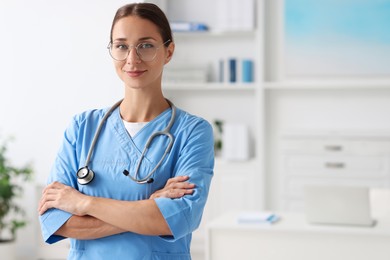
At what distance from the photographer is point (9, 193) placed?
4.70m

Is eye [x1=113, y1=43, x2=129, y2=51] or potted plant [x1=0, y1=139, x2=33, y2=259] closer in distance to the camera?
eye [x1=113, y1=43, x2=129, y2=51]

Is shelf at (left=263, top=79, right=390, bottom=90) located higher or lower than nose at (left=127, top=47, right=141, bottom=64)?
lower

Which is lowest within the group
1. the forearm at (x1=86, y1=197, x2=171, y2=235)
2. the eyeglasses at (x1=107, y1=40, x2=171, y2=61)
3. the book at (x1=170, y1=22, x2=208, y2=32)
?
the forearm at (x1=86, y1=197, x2=171, y2=235)

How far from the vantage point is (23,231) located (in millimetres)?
5199

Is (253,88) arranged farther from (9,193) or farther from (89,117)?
(89,117)

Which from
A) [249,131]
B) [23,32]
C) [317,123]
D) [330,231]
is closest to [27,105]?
[23,32]

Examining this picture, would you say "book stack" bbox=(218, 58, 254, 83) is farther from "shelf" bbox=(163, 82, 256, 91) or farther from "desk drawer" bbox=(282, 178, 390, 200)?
"desk drawer" bbox=(282, 178, 390, 200)

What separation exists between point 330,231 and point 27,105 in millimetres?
2851

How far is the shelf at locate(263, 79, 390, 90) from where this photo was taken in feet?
16.1

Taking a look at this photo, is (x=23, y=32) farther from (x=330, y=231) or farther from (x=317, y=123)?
(x=330, y=231)

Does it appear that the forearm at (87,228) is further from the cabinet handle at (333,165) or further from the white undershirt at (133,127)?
the cabinet handle at (333,165)

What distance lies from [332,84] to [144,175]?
3.66 meters

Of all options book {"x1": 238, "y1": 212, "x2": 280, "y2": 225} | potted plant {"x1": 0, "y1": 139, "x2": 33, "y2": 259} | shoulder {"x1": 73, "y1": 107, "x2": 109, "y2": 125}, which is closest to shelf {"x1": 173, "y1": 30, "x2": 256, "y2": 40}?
potted plant {"x1": 0, "y1": 139, "x2": 33, "y2": 259}

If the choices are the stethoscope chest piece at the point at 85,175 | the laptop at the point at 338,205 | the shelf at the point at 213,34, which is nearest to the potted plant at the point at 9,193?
the shelf at the point at 213,34
